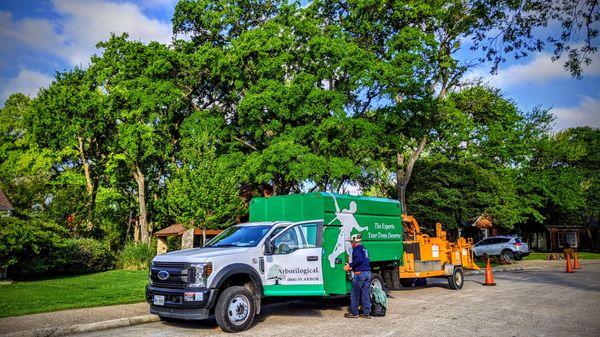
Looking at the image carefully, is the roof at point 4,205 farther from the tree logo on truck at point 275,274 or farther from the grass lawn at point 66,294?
the tree logo on truck at point 275,274

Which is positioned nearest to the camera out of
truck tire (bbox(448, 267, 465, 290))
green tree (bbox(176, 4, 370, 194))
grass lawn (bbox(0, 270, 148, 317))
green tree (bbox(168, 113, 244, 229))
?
grass lawn (bbox(0, 270, 148, 317))

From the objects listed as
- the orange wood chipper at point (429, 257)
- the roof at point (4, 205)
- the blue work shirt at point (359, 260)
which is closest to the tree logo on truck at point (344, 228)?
the blue work shirt at point (359, 260)

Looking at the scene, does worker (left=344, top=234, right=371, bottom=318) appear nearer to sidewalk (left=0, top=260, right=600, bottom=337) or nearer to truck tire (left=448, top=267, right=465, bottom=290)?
sidewalk (left=0, top=260, right=600, bottom=337)

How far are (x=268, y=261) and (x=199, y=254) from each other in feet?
4.98

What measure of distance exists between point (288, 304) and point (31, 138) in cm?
3480

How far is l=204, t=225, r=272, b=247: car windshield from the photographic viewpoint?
10.1 m

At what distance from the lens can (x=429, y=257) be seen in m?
15.5

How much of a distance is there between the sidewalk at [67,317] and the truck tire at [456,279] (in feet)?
33.2

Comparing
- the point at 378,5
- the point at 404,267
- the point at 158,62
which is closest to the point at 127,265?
the point at 158,62

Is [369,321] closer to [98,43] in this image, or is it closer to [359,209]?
[359,209]

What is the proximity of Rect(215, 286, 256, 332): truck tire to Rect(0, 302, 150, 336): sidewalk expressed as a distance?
114 inches

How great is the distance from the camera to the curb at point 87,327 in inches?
340

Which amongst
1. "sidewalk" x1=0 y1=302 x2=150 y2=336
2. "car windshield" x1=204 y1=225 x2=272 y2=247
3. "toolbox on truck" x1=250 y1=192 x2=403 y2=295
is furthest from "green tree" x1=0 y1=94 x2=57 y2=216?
"toolbox on truck" x1=250 y1=192 x2=403 y2=295

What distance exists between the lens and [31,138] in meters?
39.1
